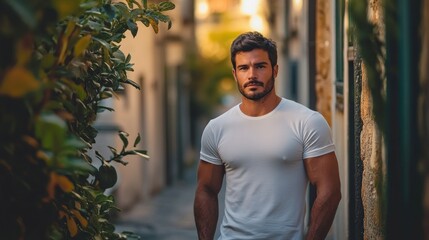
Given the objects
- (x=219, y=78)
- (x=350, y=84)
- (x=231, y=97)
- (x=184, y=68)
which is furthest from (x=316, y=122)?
(x=231, y=97)

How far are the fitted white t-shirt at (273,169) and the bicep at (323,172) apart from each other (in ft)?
0.09

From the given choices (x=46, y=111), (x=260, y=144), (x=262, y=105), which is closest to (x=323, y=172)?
(x=260, y=144)

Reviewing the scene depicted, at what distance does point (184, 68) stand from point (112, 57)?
23.0m

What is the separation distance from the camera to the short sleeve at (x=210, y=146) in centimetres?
482

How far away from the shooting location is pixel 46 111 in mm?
3037

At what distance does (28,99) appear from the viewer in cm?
295

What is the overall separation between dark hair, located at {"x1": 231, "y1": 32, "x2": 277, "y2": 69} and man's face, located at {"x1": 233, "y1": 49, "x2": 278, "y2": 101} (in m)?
0.03

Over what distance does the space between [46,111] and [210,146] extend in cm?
188

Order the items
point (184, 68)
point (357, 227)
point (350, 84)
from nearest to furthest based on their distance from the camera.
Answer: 1. point (357, 227)
2. point (350, 84)
3. point (184, 68)

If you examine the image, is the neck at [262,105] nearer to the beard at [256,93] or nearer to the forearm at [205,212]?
the beard at [256,93]

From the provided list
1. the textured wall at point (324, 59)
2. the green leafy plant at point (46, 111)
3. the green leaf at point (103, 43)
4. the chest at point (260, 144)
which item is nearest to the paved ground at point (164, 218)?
the textured wall at point (324, 59)

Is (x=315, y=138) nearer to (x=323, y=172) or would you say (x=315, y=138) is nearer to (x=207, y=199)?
(x=323, y=172)

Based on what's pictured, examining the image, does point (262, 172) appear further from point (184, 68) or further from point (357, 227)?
point (184, 68)

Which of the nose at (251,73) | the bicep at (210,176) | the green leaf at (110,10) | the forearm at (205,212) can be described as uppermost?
the green leaf at (110,10)
